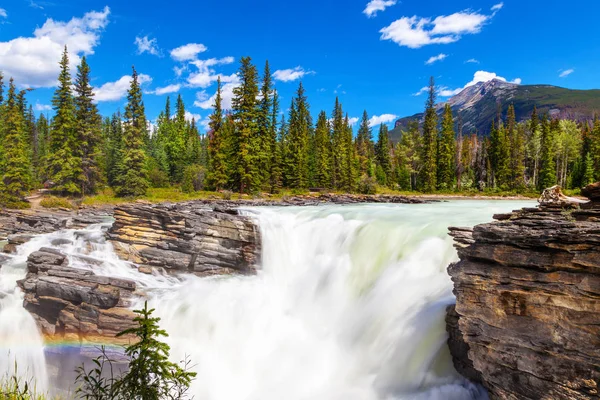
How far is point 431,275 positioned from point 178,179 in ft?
184

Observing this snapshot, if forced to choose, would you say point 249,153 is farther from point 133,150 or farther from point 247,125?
point 133,150

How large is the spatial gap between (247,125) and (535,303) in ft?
134

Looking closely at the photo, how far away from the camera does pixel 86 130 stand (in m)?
41.1

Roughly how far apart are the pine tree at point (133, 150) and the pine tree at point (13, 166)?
9130mm

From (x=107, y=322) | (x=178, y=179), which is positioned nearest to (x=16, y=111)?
(x=178, y=179)

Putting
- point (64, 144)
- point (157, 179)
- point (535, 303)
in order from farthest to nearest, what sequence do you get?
point (157, 179), point (64, 144), point (535, 303)

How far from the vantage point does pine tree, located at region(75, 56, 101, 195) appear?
40531mm

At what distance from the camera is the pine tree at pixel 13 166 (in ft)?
111

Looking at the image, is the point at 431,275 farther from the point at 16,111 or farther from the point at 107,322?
the point at 16,111

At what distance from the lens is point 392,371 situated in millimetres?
9070

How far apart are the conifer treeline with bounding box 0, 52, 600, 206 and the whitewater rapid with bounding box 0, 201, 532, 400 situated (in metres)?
26.4

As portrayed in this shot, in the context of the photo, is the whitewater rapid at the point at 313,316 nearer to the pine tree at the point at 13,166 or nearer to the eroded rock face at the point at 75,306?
the eroded rock face at the point at 75,306

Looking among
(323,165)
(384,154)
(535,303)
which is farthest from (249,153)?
(384,154)

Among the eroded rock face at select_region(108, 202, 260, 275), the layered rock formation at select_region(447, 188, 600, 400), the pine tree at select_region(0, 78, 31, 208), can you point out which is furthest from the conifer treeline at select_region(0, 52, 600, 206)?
the layered rock formation at select_region(447, 188, 600, 400)
